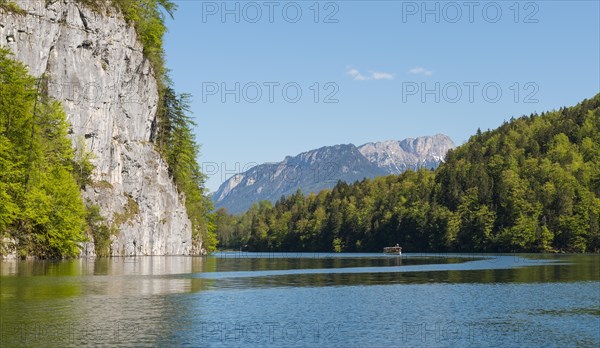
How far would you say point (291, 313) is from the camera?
37438 mm

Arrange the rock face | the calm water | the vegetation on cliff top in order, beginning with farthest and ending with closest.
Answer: the rock face < the vegetation on cliff top < the calm water

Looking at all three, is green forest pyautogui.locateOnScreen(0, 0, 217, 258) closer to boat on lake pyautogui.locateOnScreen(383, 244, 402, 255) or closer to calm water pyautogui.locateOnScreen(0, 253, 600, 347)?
calm water pyautogui.locateOnScreen(0, 253, 600, 347)

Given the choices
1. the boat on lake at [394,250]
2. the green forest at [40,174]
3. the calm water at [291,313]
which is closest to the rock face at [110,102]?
the green forest at [40,174]

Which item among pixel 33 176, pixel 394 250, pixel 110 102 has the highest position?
pixel 110 102

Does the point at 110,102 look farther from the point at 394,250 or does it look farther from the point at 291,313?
the point at 394,250

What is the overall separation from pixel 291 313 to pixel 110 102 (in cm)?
8337

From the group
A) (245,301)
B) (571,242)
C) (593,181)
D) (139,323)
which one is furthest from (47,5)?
(593,181)

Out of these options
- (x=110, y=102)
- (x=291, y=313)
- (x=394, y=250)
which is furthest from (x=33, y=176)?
(x=394, y=250)

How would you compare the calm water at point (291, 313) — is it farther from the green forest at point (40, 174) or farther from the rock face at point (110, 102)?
the rock face at point (110, 102)

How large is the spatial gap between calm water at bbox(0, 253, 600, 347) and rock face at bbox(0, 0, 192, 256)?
45761 millimetres

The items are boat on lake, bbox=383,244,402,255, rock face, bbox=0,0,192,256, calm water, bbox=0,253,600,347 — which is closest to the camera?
calm water, bbox=0,253,600,347

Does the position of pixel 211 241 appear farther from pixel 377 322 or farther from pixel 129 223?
pixel 377 322

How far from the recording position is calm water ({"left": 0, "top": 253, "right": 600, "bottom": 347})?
94.6 ft

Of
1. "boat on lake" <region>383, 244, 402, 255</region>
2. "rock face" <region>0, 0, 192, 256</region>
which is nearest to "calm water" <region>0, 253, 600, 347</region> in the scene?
"rock face" <region>0, 0, 192, 256</region>
